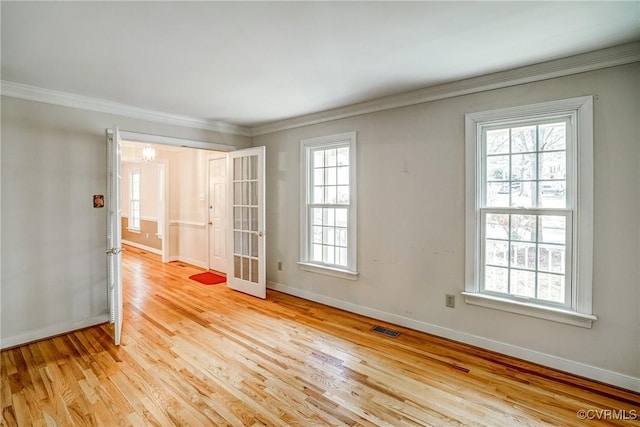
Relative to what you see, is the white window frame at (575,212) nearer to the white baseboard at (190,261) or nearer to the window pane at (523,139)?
the window pane at (523,139)

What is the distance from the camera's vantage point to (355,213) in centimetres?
371

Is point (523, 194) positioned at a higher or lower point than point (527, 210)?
higher

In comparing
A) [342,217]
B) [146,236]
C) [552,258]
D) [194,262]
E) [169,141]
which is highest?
[169,141]

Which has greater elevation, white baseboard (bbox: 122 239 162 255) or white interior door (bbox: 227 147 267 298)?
white interior door (bbox: 227 147 267 298)

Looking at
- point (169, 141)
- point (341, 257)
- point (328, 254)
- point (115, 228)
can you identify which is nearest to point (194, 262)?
point (169, 141)

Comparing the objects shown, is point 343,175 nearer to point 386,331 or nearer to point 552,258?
point 386,331

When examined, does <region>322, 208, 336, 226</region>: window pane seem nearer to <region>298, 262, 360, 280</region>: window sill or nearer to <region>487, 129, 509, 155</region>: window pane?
<region>298, 262, 360, 280</region>: window sill

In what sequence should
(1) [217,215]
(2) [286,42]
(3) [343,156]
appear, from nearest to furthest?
(2) [286,42] → (3) [343,156] → (1) [217,215]

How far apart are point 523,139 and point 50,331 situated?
497 cm

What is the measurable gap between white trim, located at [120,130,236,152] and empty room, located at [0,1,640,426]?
56mm

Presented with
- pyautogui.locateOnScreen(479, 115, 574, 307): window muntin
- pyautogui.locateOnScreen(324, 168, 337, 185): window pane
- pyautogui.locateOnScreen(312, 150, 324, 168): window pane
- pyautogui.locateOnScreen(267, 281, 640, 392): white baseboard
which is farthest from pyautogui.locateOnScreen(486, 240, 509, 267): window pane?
pyautogui.locateOnScreen(312, 150, 324, 168): window pane

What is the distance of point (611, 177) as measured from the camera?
2.29 m

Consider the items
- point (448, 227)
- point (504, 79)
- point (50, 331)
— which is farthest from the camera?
point (50, 331)

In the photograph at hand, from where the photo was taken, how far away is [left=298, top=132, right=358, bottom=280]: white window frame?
3727mm
